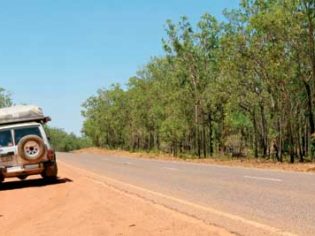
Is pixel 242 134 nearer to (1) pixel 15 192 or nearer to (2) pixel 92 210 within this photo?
(1) pixel 15 192

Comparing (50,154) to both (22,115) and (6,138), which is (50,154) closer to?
(6,138)

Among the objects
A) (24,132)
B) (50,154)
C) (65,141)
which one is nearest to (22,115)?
(24,132)

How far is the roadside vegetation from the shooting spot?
3719 centimetres

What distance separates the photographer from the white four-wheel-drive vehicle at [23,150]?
67.4 feet

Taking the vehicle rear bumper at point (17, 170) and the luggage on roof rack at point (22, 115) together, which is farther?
the luggage on roof rack at point (22, 115)

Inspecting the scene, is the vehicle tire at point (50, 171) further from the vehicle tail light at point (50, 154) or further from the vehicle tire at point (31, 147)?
the vehicle tire at point (31, 147)

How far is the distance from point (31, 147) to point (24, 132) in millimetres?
927

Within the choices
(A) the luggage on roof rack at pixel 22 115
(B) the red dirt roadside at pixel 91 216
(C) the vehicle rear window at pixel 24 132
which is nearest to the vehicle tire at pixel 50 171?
(C) the vehicle rear window at pixel 24 132

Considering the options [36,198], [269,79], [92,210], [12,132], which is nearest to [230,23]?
[269,79]

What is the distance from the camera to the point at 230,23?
47438mm

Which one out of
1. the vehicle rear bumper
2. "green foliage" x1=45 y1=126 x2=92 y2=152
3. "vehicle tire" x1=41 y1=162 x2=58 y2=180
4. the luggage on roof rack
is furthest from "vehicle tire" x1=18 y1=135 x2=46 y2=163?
"green foliage" x1=45 y1=126 x2=92 y2=152

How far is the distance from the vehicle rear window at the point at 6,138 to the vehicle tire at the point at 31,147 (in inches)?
25.9

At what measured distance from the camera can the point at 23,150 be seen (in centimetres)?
2047

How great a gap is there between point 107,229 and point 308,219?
334cm
